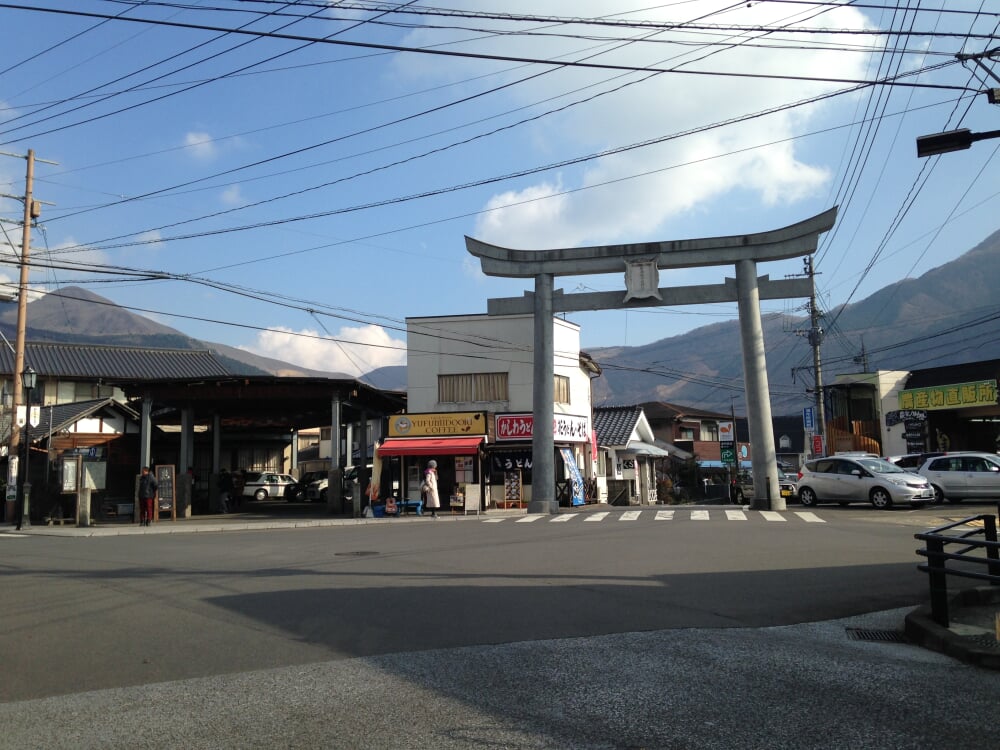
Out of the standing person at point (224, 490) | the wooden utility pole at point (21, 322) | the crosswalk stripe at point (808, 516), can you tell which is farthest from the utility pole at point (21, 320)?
the crosswalk stripe at point (808, 516)

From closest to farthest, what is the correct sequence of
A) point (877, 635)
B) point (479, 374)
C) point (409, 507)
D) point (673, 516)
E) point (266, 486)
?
point (877, 635), point (673, 516), point (409, 507), point (479, 374), point (266, 486)

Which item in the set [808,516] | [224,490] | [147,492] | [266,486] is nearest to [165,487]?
[147,492]

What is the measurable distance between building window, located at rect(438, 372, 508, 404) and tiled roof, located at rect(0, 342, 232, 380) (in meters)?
18.7

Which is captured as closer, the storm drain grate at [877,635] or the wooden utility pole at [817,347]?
the storm drain grate at [877,635]

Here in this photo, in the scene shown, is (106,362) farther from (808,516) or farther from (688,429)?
(808,516)

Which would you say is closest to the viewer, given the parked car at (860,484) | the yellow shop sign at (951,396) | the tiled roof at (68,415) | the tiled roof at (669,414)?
the parked car at (860,484)

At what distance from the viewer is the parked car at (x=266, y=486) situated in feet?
144

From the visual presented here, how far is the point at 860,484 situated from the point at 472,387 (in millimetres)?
17038

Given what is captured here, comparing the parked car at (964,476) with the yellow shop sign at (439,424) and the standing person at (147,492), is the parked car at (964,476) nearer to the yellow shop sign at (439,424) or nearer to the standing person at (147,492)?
the yellow shop sign at (439,424)

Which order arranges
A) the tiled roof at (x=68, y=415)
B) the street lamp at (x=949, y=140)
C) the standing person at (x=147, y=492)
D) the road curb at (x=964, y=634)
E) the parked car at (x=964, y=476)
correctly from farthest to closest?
1. the tiled roof at (x=68, y=415)
2. the standing person at (x=147, y=492)
3. the parked car at (x=964, y=476)
4. the street lamp at (x=949, y=140)
5. the road curb at (x=964, y=634)

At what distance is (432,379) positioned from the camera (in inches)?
1375

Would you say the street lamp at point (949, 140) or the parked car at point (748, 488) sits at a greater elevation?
the street lamp at point (949, 140)

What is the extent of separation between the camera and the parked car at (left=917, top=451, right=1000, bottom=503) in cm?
2311

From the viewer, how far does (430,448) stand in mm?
30688
